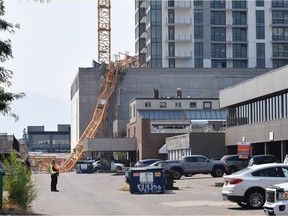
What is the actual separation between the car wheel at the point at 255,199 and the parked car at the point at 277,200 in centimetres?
542

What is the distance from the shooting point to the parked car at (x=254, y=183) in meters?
24.2

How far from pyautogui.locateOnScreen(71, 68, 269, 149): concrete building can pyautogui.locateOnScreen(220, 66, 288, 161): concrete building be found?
4864cm

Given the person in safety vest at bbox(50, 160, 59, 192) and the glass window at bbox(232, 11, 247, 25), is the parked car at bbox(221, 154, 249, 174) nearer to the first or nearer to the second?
the person in safety vest at bbox(50, 160, 59, 192)

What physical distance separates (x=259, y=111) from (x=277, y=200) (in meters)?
44.4

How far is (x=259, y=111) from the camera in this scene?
2452 inches

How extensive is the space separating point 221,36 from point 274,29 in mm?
9432

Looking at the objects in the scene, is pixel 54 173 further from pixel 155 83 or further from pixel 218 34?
pixel 218 34

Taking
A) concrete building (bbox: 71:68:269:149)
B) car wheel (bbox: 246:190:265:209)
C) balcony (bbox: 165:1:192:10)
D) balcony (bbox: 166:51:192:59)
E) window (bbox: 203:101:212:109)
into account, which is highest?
balcony (bbox: 165:1:192:10)

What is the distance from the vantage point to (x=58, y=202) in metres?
29.2

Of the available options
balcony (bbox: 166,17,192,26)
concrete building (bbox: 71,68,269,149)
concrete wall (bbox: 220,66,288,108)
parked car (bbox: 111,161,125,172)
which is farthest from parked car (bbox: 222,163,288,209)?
balcony (bbox: 166,17,192,26)

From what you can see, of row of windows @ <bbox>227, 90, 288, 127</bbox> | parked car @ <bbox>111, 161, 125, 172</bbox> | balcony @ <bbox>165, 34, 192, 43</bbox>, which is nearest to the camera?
row of windows @ <bbox>227, 90, 288, 127</bbox>

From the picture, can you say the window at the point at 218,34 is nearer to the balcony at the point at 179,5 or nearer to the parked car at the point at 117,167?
the balcony at the point at 179,5

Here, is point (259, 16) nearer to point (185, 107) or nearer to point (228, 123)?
point (185, 107)

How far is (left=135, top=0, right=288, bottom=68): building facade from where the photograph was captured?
127875 mm
